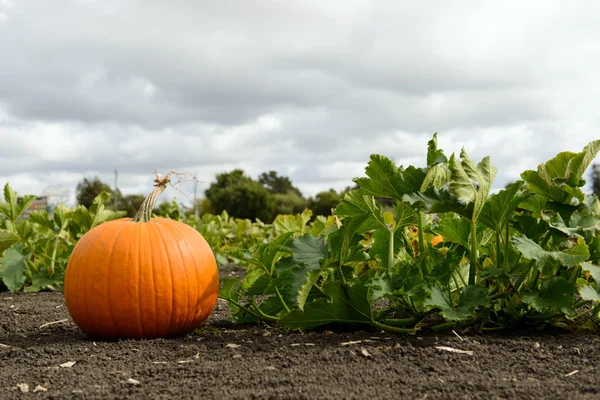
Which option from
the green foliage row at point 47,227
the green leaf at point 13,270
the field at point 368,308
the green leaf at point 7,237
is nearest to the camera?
the field at point 368,308

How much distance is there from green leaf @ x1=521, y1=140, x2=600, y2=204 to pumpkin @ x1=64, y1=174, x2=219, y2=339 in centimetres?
171

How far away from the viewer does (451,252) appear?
2.84m

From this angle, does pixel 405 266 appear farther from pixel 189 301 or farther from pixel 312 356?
pixel 189 301

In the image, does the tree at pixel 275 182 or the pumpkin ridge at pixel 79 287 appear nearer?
the pumpkin ridge at pixel 79 287

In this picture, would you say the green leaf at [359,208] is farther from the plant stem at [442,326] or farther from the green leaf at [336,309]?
the plant stem at [442,326]

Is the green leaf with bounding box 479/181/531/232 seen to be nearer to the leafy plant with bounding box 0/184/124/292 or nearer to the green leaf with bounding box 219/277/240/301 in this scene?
the green leaf with bounding box 219/277/240/301

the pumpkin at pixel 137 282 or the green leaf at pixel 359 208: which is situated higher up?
the green leaf at pixel 359 208

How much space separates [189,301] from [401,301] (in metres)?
1.07

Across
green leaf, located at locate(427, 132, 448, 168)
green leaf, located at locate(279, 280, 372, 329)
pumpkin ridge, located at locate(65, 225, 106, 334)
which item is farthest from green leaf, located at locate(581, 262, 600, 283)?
pumpkin ridge, located at locate(65, 225, 106, 334)

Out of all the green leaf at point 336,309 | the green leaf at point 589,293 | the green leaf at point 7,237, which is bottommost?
the green leaf at point 336,309

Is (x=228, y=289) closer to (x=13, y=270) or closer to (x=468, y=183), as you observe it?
(x=468, y=183)

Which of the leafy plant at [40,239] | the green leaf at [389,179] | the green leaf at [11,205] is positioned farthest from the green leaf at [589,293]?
the green leaf at [11,205]

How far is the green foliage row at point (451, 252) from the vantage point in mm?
2668

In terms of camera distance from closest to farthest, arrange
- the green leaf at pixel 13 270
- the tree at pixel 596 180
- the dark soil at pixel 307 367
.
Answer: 1. the dark soil at pixel 307 367
2. the green leaf at pixel 13 270
3. the tree at pixel 596 180
